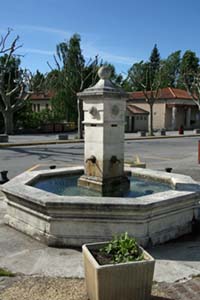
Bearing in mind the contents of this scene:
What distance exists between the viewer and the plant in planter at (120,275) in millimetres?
3666

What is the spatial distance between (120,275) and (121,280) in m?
0.07

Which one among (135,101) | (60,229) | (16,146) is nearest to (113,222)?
(60,229)

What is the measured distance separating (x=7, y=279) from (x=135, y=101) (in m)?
54.2

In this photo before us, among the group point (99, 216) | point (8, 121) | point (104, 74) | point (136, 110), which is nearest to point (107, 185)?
point (99, 216)

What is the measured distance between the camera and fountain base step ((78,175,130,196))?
7.00 m

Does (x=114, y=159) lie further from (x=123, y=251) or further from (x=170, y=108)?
(x=170, y=108)

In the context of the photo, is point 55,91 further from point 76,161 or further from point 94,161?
point 94,161

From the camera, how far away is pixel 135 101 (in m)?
57.3

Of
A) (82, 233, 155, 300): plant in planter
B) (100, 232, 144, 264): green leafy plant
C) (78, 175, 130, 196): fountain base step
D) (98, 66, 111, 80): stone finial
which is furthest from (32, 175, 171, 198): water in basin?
(82, 233, 155, 300): plant in planter

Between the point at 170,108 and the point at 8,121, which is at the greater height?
the point at 170,108

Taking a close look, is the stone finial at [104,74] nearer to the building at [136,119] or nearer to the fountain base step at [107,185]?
the fountain base step at [107,185]

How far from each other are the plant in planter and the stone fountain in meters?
1.55

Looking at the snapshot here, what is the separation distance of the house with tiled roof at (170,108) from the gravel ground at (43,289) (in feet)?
167

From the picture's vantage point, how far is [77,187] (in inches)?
300
